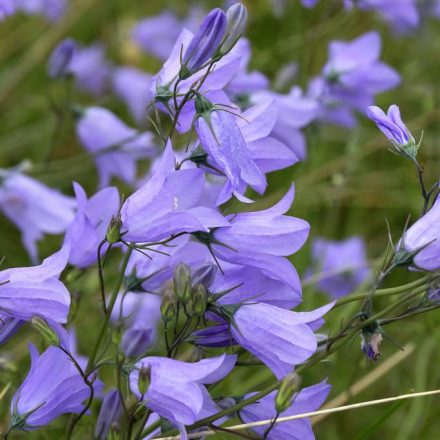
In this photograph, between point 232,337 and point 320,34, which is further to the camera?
point 320,34

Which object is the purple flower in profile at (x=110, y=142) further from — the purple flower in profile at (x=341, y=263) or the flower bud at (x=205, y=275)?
the flower bud at (x=205, y=275)

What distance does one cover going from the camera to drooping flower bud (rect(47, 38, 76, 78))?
2.22 m

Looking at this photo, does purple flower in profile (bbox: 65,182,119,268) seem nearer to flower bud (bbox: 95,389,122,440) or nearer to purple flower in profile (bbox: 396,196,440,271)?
flower bud (bbox: 95,389,122,440)

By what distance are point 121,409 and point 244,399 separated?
0.16 m

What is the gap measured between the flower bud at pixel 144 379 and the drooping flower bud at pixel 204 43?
392 millimetres

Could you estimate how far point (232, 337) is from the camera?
1120mm

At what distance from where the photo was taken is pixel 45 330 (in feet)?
3.49

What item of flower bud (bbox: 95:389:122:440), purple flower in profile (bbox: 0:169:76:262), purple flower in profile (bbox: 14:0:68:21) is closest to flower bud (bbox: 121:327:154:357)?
flower bud (bbox: 95:389:122:440)

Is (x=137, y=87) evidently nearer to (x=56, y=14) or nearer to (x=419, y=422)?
(x=56, y=14)

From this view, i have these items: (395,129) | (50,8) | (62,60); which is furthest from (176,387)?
(50,8)

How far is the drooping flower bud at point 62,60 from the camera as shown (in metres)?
2.22

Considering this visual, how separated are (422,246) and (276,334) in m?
0.20

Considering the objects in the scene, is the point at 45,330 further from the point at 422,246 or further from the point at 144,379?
the point at 422,246

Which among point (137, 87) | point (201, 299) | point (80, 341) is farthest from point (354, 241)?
point (201, 299)
